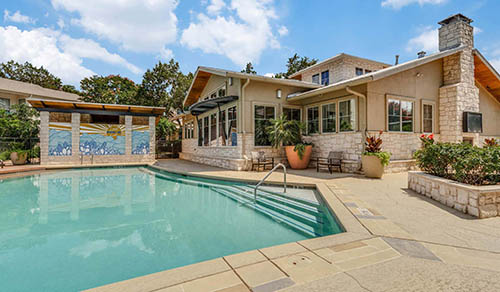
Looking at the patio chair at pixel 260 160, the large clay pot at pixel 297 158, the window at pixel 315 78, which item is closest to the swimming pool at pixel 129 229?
the patio chair at pixel 260 160

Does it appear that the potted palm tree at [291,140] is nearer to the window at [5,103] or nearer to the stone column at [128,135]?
the stone column at [128,135]

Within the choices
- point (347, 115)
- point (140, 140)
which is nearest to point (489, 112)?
point (347, 115)

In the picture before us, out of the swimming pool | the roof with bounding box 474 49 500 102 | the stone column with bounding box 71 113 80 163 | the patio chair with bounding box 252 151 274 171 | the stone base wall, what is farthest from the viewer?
the stone column with bounding box 71 113 80 163

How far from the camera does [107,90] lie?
76.8ft

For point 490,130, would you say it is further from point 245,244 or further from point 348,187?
point 245,244

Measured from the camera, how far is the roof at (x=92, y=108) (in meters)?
12.8

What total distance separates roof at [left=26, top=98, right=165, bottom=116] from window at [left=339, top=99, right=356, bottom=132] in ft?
36.0

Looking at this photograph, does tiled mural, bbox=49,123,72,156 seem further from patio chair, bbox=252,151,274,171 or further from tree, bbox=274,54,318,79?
tree, bbox=274,54,318,79

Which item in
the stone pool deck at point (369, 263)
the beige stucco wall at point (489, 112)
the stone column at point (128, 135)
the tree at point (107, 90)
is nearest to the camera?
the stone pool deck at point (369, 263)

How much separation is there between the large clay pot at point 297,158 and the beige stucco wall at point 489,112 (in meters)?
8.60

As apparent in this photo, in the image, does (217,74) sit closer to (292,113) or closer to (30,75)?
(292,113)

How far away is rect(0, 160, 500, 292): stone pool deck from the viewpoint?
1.78m

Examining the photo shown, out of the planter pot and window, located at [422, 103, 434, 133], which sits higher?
window, located at [422, 103, 434, 133]

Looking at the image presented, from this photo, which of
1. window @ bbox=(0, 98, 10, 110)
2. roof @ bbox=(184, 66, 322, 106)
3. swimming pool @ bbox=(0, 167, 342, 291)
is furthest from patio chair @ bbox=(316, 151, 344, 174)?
window @ bbox=(0, 98, 10, 110)
